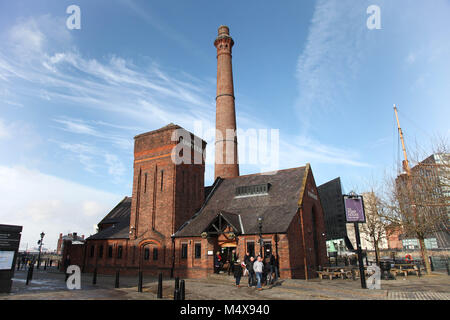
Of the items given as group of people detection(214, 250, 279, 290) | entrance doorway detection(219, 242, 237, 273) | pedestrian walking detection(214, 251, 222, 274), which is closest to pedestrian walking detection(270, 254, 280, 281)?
group of people detection(214, 250, 279, 290)

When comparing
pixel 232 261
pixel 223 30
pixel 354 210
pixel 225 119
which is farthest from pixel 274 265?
pixel 223 30

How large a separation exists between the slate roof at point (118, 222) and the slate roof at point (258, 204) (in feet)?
25.6

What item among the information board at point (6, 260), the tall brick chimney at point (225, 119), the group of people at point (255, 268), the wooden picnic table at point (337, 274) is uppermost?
the tall brick chimney at point (225, 119)

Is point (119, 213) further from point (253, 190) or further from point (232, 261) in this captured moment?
point (232, 261)

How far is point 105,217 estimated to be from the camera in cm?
3816

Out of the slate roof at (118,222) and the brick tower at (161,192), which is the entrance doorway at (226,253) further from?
the slate roof at (118,222)

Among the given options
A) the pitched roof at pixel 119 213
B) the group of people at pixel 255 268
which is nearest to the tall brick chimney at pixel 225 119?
the pitched roof at pixel 119 213

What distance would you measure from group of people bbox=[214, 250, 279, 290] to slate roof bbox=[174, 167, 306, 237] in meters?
2.58

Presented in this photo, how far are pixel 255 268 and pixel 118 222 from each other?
24.2 meters

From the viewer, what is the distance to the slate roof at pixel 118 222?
30.2 m
